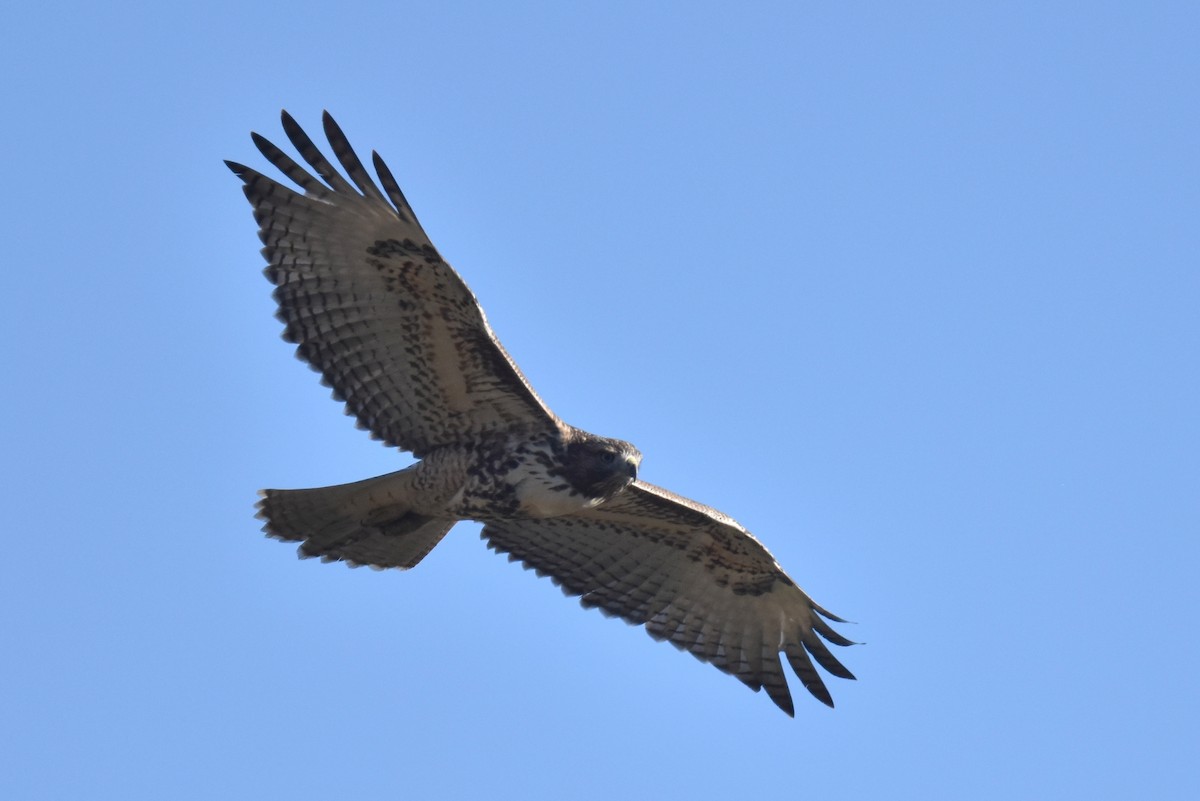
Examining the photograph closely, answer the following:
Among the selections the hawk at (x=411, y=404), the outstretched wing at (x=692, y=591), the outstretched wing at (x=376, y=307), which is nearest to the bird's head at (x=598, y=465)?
the hawk at (x=411, y=404)

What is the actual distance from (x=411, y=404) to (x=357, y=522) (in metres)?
0.89

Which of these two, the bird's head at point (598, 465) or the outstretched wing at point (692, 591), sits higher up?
the outstretched wing at point (692, 591)

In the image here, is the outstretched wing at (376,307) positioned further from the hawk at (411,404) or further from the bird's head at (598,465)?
the bird's head at (598,465)

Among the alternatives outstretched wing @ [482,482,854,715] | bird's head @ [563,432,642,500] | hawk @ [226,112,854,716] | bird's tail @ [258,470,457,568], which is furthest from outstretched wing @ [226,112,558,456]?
outstretched wing @ [482,482,854,715]

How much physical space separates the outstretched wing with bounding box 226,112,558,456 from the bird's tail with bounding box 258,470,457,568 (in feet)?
1.57

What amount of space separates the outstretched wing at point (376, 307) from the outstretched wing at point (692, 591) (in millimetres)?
1590

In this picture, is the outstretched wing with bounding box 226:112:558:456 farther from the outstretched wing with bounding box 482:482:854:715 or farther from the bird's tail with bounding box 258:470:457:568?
the outstretched wing with bounding box 482:482:854:715

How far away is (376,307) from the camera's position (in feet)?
39.2

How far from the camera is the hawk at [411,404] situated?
11664mm

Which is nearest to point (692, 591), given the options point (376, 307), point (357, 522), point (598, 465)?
point (598, 465)

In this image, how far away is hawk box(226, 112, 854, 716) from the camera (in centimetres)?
1166

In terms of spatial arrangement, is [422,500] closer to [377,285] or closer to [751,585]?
[377,285]

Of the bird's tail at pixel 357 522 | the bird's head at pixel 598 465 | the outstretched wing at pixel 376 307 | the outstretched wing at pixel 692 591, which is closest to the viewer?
the outstretched wing at pixel 376 307

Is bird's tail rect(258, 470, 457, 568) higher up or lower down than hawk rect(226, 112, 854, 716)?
lower down
